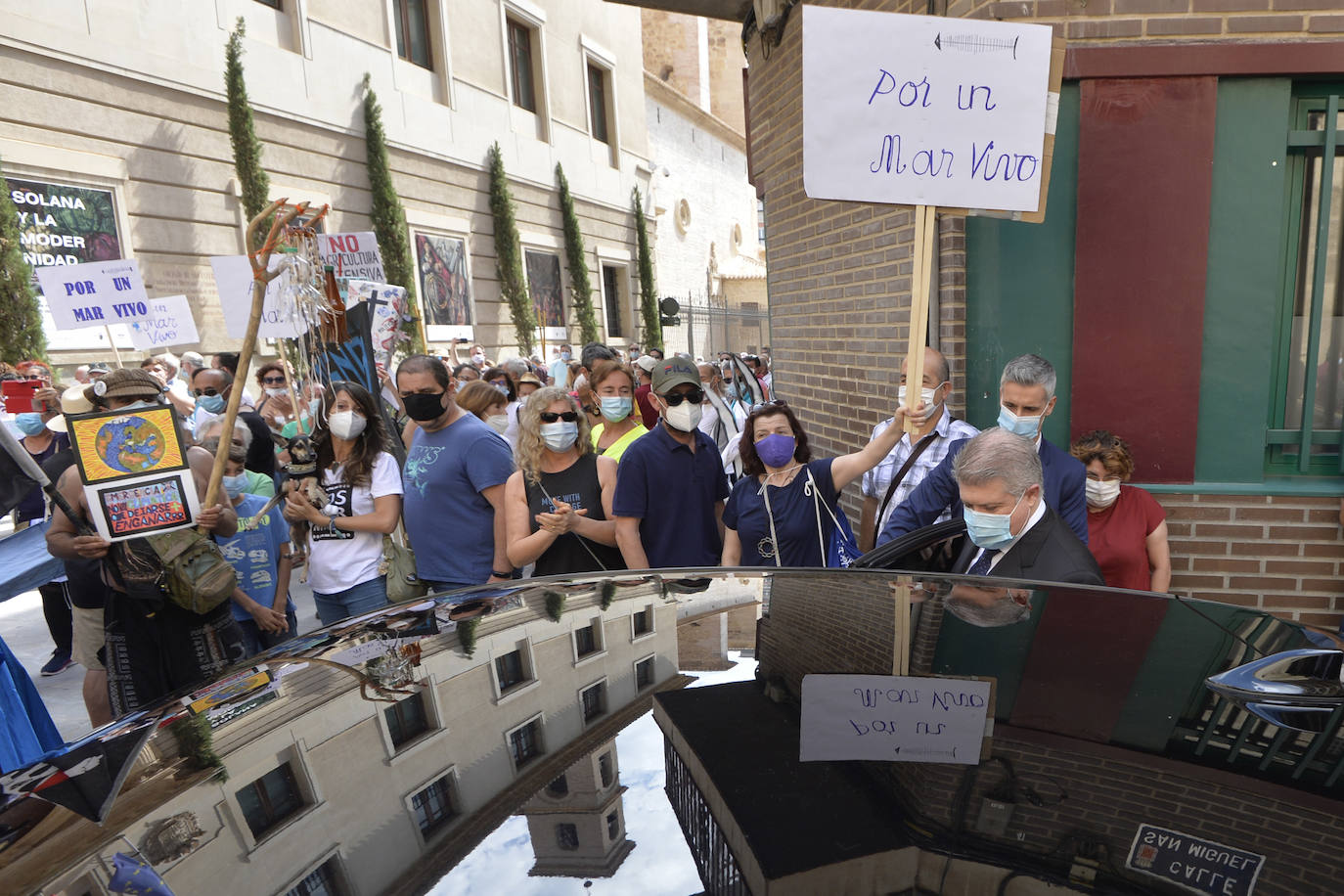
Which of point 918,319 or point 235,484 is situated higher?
point 918,319

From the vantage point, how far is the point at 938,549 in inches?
94.2

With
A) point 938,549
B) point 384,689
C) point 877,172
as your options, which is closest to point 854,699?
point 384,689

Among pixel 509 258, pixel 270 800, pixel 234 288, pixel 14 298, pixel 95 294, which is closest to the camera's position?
pixel 270 800

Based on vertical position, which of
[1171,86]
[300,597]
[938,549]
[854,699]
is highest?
[1171,86]

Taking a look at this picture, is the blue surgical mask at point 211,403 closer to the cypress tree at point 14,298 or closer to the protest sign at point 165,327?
the protest sign at point 165,327

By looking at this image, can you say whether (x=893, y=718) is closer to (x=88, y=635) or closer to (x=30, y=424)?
Answer: (x=88, y=635)

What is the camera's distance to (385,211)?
1540cm

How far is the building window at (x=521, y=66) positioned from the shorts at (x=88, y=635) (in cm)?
1841

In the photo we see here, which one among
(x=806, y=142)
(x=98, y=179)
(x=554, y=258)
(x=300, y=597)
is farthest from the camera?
(x=554, y=258)

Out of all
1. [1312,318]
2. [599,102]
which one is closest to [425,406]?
[1312,318]

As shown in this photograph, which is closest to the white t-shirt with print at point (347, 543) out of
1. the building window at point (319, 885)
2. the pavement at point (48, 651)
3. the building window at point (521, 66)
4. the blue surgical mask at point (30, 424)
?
the pavement at point (48, 651)

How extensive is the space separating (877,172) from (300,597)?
5.51m

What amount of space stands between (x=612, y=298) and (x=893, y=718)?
2402cm

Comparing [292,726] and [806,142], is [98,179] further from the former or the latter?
[292,726]
